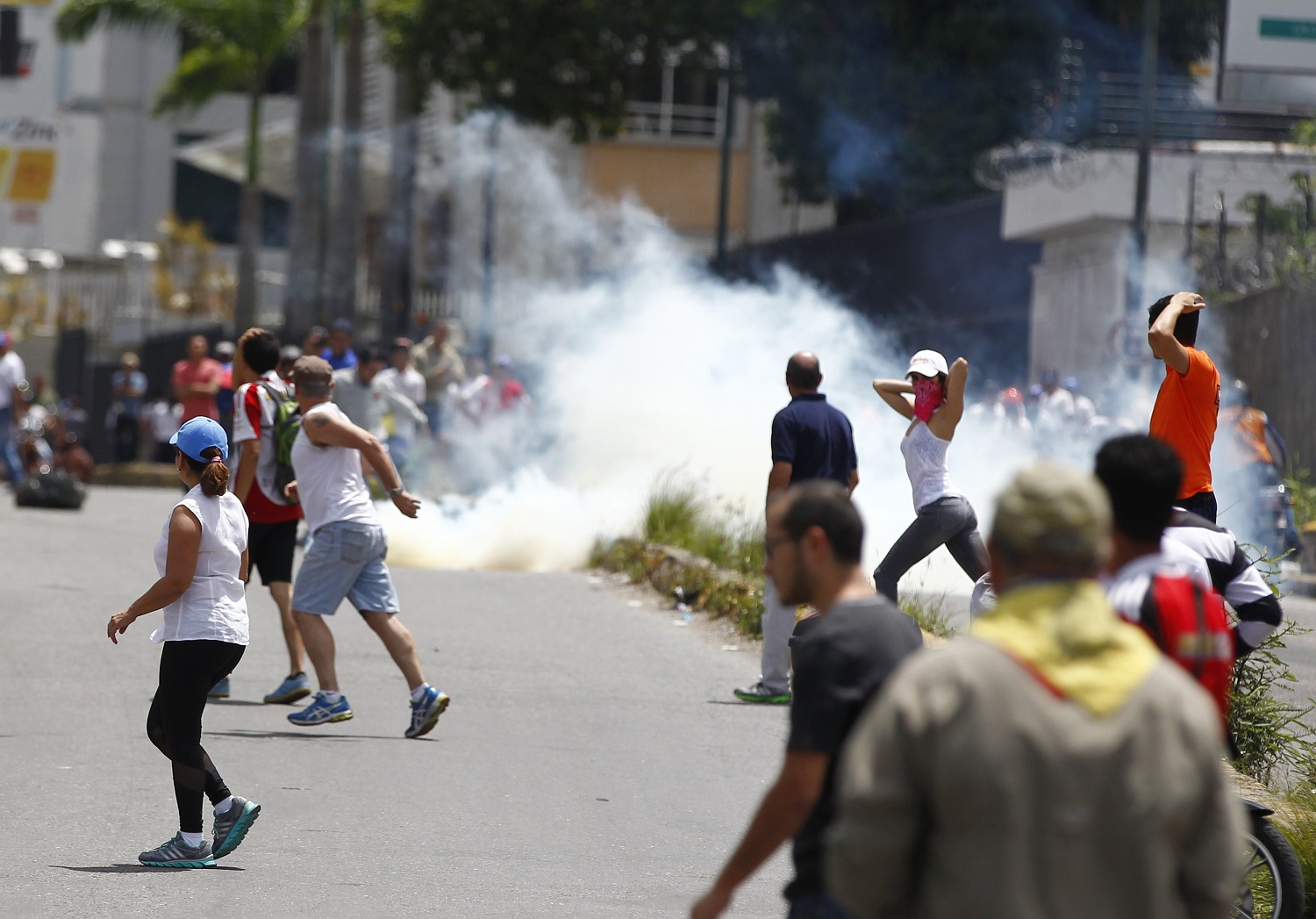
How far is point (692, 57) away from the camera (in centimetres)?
3095

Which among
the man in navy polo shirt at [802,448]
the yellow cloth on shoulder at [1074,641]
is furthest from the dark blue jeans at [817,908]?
the man in navy polo shirt at [802,448]

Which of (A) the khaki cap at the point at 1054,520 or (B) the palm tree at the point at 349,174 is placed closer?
(A) the khaki cap at the point at 1054,520

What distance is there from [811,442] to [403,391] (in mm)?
9645

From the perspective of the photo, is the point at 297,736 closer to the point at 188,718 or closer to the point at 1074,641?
the point at 188,718

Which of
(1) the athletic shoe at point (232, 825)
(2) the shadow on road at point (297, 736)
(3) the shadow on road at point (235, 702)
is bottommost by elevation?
(3) the shadow on road at point (235, 702)

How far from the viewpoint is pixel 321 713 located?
26.4ft

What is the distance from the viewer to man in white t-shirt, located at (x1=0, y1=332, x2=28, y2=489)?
21500mm

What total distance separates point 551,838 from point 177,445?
174 centimetres

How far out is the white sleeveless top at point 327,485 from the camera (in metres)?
8.02

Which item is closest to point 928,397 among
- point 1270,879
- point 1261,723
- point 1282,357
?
point 1261,723

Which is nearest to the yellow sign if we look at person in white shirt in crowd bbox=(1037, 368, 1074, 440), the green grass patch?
person in white shirt in crowd bbox=(1037, 368, 1074, 440)

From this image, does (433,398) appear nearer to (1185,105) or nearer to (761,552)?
(761,552)

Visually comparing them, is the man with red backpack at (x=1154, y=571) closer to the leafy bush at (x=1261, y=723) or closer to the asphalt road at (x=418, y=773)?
the asphalt road at (x=418, y=773)

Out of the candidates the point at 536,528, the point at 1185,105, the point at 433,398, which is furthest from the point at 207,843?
the point at 1185,105
